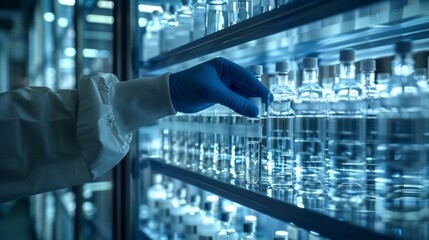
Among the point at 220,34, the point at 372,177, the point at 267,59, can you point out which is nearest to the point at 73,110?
the point at 220,34

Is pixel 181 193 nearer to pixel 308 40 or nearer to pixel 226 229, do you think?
pixel 226 229

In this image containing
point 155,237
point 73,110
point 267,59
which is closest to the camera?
point 73,110

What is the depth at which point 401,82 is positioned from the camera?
39.7 inches

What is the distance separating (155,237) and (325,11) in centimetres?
151

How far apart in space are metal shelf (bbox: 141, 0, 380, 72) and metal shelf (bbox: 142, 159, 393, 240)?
0.42m

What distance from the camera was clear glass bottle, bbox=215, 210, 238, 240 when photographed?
150cm

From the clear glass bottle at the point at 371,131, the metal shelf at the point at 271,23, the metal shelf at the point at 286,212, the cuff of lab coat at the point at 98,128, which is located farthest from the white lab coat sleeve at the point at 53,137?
the clear glass bottle at the point at 371,131

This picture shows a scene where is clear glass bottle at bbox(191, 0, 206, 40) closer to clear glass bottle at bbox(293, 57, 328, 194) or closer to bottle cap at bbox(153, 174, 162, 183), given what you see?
clear glass bottle at bbox(293, 57, 328, 194)

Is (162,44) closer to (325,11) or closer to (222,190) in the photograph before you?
(222,190)

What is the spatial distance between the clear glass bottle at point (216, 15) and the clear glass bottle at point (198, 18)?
19cm

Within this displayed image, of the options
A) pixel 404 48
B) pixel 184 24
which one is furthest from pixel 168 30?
pixel 404 48

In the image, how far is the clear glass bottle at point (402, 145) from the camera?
0.93 metres

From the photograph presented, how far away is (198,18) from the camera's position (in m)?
1.92

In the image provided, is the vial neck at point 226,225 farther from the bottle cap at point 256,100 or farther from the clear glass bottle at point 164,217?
the bottle cap at point 256,100
